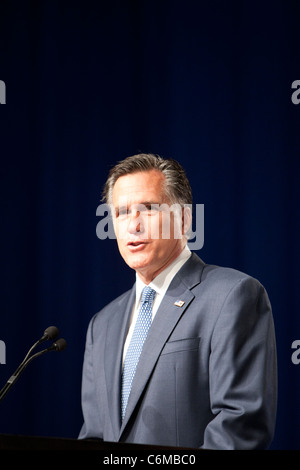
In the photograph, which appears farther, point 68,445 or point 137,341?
point 137,341

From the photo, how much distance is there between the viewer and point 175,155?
9.59 ft

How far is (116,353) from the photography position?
1959mm

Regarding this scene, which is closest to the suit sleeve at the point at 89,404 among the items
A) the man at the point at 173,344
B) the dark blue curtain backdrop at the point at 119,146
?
the man at the point at 173,344

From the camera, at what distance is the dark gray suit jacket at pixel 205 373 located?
1.63m

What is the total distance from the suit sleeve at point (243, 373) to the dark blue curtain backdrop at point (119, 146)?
992mm

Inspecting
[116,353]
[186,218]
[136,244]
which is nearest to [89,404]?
[116,353]

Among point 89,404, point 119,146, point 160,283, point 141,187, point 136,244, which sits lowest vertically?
point 89,404

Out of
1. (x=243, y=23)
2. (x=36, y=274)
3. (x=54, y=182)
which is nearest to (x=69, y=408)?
(x=36, y=274)

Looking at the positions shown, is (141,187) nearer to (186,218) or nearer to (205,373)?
(186,218)

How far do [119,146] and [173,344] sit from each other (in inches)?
58.7

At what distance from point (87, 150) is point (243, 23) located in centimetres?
92

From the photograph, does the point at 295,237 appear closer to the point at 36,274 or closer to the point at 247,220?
the point at 247,220

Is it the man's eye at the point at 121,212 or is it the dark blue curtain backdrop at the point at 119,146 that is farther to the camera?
the dark blue curtain backdrop at the point at 119,146

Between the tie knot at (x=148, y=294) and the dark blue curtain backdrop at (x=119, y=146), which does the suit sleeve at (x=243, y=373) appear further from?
the dark blue curtain backdrop at (x=119, y=146)
